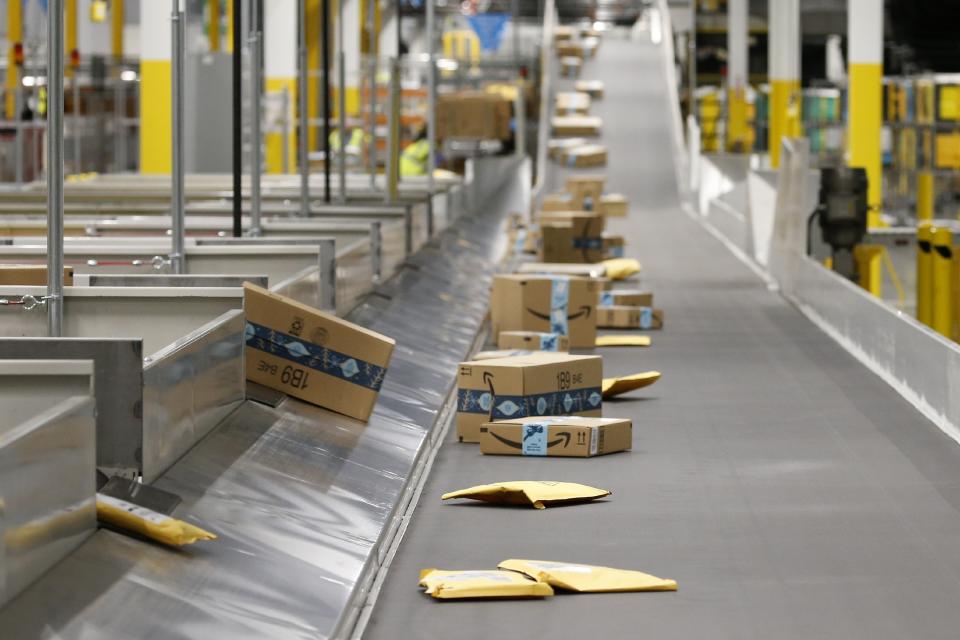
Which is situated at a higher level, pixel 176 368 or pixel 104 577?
pixel 176 368

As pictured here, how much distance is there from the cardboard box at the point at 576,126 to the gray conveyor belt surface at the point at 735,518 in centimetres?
1886

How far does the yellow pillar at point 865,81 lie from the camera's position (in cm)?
2034

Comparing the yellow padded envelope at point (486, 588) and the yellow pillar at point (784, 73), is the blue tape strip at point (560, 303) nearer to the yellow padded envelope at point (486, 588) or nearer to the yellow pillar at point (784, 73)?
the yellow padded envelope at point (486, 588)

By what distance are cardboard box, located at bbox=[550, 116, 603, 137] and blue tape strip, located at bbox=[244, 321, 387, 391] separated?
22038mm

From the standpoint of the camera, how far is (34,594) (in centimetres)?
345

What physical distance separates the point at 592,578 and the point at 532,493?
109 cm

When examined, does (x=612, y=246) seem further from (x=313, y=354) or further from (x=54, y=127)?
(x=54, y=127)

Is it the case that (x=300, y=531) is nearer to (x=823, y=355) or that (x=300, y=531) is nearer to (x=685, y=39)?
(x=823, y=355)

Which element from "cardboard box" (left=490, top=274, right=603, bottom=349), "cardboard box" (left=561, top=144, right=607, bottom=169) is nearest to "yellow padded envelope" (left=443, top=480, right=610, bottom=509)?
"cardboard box" (left=490, top=274, right=603, bottom=349)

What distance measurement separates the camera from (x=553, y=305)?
940cm

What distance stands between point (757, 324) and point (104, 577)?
7.77m

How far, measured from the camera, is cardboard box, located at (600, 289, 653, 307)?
11.0m

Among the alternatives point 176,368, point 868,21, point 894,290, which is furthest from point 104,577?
point 868,21

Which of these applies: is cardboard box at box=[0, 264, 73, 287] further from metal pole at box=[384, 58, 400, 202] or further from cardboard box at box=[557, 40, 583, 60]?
cardboard box at box=[557, 40, 583, 60]
